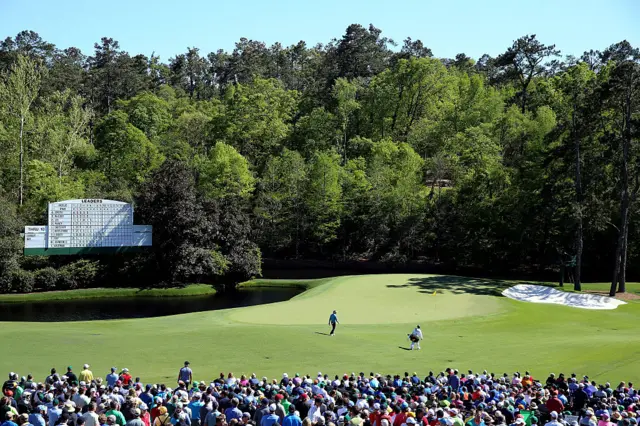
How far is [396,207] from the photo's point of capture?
8719 centimetres

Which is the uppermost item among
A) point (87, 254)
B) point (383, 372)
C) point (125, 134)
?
point (125, 134)

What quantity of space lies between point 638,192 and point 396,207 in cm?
3346

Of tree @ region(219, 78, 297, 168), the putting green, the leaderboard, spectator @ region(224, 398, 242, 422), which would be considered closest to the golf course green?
the putting green

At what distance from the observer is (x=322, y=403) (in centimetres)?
1872

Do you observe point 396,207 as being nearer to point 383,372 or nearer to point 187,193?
point 187,193

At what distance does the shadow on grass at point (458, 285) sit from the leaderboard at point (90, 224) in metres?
27.9

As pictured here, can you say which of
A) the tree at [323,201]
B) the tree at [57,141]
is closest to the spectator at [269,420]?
the tree at [323,201]

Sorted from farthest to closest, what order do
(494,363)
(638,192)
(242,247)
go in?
1. (242,247)
2. (638,192)
3. (494,363)

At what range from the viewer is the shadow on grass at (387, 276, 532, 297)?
55656mm

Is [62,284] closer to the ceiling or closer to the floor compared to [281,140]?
closer to the floor

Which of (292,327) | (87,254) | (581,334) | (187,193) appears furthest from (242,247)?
(581,334)

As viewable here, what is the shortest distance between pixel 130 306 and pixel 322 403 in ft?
145

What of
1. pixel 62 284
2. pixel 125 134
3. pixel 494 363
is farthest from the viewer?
pixel 125 134

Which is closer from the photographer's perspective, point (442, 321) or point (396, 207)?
point (442, 321)
